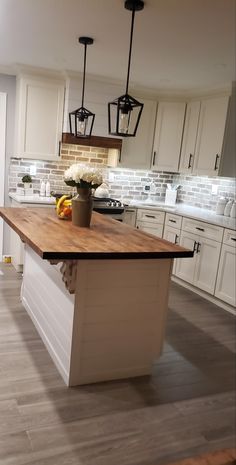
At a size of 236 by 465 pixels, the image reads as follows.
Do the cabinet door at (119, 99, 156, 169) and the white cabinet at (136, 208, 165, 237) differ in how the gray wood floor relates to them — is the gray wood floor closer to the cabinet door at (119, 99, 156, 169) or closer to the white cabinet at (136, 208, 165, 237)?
the white cabinet at (136, 208, 165, 237)

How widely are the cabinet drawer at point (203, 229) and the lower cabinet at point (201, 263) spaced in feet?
0.16

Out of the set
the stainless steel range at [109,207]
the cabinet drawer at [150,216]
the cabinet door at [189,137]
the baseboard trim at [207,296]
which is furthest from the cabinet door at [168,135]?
the baseboard trim at [207,296]

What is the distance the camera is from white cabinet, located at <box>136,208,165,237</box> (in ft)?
16.8

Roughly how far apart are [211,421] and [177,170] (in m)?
3.67

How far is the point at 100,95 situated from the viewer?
15.9 ft

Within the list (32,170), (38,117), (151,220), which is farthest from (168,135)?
(32,170)

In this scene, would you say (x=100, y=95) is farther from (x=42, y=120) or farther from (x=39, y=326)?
(x=39, y=326)

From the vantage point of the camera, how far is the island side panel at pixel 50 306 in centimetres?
252

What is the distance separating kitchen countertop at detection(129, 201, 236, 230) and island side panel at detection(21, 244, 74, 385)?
2016 millimetres

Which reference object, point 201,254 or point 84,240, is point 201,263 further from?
point 84,240

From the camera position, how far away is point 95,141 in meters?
4.88

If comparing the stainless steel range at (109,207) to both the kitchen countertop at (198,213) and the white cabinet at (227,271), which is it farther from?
the white cabinet at (227,271)

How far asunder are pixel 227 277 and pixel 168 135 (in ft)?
7.44

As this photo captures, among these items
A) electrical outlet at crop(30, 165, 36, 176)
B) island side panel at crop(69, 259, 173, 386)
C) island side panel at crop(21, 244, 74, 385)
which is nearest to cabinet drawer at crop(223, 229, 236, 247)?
island side panel at crop(69, 259, 173, 386)
